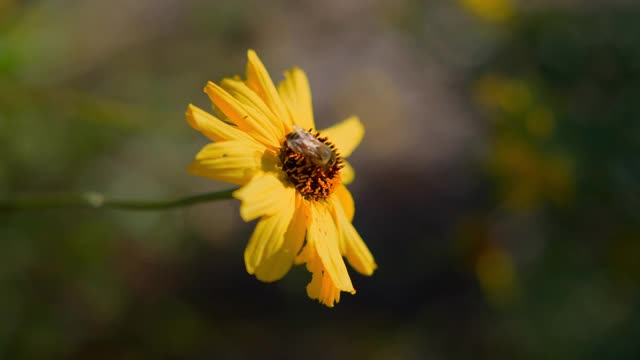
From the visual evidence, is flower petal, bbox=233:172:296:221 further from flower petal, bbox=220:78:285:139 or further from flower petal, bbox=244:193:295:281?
flower petal, bbox=220:78:285:139

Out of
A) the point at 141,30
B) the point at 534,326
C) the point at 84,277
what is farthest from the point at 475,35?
the point at 84,277

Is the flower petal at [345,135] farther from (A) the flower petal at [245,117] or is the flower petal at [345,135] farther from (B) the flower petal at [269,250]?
(B) the flower petal at [269,250]

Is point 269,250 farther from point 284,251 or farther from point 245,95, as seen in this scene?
point 245,95

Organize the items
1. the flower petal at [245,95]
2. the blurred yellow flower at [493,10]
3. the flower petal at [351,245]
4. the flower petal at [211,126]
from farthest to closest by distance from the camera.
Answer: the blurred yellow flower at [493,10] → the flower petal at [351,245] → the flower petal at [245,95] → the flower petal at [211,126]

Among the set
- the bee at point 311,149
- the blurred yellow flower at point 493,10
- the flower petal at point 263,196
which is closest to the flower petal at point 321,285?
the flower petal at point 263,196

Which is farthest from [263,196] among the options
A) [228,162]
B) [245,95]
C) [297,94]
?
[297,94]

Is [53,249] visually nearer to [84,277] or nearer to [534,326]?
[84,277]
